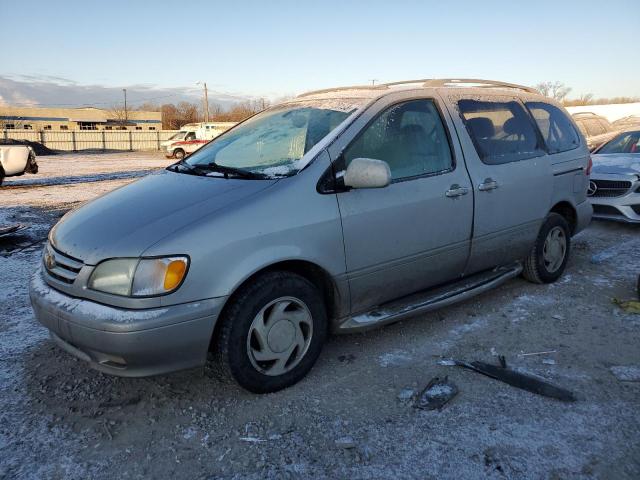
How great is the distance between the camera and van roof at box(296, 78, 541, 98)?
3.64m

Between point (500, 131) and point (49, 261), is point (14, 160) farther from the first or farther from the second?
point (500, 131)

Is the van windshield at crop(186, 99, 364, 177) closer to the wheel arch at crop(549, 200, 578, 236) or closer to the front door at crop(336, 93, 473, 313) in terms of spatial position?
the front door at crop(336, 93, 473, 313)

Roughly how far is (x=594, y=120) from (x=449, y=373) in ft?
52.3

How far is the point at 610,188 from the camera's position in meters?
7.09

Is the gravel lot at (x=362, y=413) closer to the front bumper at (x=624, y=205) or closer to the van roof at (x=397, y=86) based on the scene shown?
the van roof at (x=397, y=86)

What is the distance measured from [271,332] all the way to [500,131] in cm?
253

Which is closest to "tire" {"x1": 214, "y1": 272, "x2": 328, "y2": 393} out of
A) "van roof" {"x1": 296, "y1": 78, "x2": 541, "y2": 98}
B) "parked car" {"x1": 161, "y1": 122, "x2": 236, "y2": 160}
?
"van roof" {"x1": 296, "y1": 78, "x2": 541, "y2": 98}

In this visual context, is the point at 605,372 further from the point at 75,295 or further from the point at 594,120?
the point at 594,120

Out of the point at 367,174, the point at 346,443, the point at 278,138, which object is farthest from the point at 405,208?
the point at 346,443

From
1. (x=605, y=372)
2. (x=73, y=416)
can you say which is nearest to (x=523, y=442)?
(x=605, y=372)

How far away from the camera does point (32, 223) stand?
7875 mm

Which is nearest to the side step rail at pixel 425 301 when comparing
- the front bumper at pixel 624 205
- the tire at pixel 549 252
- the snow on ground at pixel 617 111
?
the tire at pixel 549 252

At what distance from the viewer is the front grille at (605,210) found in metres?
7.01

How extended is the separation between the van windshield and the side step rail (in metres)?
1.02
